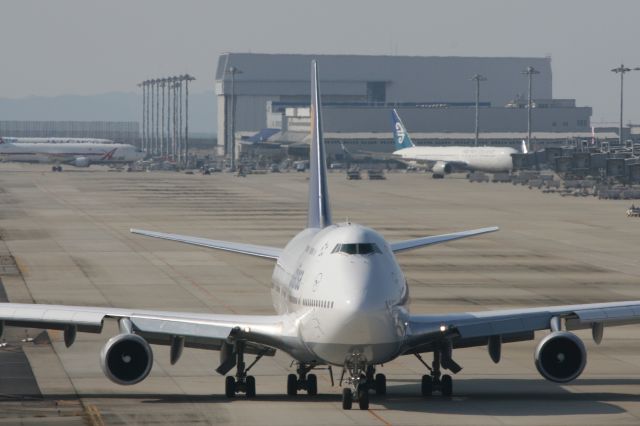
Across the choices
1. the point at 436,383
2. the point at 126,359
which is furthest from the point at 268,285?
the point at 126,359

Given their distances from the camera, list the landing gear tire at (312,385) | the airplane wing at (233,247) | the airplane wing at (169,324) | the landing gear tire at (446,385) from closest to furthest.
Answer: the airplane wing at (169,324) → the landing gear tire at (446,385) → the landing gear tire at (312,385) → the airplane wing at (233,247)

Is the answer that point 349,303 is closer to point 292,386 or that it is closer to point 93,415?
point 292,386

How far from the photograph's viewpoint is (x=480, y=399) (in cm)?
3406

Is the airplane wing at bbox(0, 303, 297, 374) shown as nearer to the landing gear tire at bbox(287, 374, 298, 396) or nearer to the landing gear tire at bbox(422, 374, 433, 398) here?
the landing gear tire at bbox(287, 374, 298, 396)

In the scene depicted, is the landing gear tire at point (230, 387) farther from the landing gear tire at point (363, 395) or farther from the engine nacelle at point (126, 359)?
the landing gear tire at point (363, 395)

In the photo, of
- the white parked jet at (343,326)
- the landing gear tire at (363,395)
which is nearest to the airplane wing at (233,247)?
the white parked jet at (343,326)

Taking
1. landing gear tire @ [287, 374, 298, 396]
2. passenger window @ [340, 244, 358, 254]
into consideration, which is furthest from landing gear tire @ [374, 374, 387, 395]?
passenger window @ [340, 244, 358, 254]

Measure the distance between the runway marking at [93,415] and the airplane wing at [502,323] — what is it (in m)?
7.07

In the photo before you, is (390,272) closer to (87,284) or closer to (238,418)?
(238,418)

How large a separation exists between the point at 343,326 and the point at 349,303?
0.52 m

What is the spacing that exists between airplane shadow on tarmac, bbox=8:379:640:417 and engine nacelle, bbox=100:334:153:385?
271 cm

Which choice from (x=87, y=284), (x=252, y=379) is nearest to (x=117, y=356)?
(x=252, y=379)

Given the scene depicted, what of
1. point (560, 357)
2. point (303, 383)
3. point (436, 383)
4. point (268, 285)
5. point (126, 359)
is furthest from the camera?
point (268, 285)

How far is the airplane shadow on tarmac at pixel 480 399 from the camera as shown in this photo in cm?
3234
